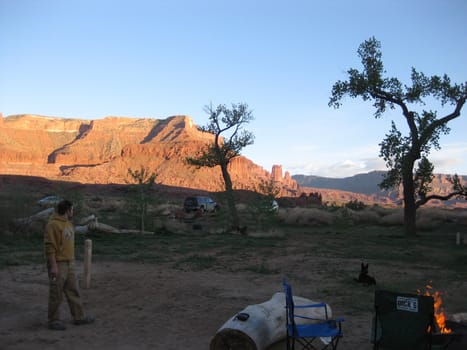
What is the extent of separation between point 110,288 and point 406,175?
1735 centimetres

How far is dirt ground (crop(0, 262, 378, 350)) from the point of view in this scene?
6.27m

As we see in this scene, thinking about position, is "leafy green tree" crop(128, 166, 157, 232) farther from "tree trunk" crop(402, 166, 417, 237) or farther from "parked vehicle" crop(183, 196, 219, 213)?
"parked vehicle" crop(183, 196, 219, 213)

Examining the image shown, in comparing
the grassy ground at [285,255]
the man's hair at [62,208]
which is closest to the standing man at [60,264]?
the man's hair at [62,208]

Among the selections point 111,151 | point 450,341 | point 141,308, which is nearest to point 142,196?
point 141,308

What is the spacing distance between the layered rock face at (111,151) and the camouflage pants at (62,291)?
74.1 m

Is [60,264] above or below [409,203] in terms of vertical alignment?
below

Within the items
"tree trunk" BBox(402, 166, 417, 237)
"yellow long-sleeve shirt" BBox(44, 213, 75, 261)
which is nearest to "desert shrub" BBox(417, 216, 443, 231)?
"tree trunk" BBox(402, 166, 417, 237)

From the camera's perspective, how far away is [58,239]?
6656 mm

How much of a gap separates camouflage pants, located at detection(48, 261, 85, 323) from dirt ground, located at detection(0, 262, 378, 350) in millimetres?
221

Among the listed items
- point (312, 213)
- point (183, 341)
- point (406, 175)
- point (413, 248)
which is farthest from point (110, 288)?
point (312, 213)

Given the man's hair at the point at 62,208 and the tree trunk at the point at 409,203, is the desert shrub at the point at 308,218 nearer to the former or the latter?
the tree trunk at the point at 409,203

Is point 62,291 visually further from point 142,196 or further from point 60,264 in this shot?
point 142,196

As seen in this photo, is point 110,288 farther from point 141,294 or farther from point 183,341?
point 183,341

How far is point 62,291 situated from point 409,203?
65.5 feet
